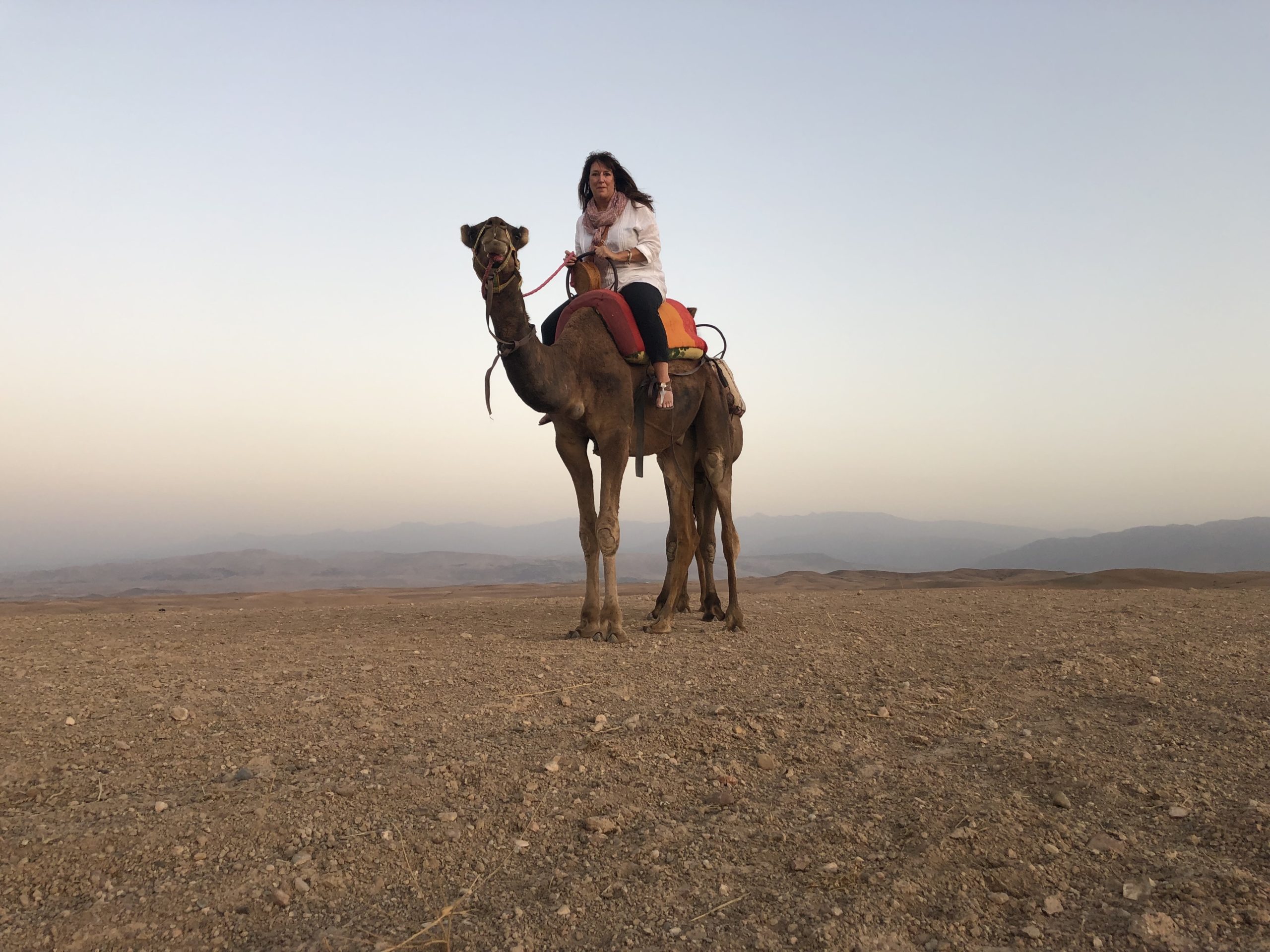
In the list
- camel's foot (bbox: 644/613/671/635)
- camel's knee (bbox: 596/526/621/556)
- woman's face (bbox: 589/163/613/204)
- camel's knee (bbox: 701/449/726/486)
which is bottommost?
camel's foot (bbox: 644/613/671/635)

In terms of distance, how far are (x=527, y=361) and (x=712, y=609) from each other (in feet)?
12.7

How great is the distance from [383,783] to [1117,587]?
1281 centimetres

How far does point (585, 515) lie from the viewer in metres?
7.46

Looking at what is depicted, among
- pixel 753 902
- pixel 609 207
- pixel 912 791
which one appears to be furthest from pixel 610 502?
pixel 753 902

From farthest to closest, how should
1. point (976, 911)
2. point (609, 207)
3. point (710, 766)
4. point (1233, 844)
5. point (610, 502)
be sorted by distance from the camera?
point (609, 207) → point (610, 502) → point (710, 766) → point (1233, 844) → point (976, 911)

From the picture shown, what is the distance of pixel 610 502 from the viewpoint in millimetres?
7062

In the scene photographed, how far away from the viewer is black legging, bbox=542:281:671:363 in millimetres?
7387

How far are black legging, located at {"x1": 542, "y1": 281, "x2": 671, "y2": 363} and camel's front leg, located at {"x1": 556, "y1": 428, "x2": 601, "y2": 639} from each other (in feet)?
3.29

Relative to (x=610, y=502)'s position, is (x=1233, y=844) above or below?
below

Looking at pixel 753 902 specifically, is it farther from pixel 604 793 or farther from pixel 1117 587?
pixel 1117 587

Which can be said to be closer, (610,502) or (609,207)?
(610,502)

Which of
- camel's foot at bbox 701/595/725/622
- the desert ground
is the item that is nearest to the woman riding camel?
camel's foot at bbox 701/595/725/622

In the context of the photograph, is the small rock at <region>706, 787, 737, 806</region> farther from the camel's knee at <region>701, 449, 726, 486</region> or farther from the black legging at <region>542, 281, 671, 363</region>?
the camel's knee at <region>701, 449, 726, 486</region>

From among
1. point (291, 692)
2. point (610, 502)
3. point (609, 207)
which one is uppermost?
point (609, 207)
